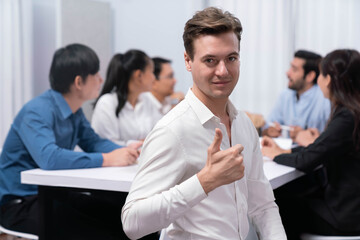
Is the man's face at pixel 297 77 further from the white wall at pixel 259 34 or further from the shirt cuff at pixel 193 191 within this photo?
the shirt cuff at pixel 193 191

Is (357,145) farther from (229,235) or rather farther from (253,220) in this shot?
(229,235)

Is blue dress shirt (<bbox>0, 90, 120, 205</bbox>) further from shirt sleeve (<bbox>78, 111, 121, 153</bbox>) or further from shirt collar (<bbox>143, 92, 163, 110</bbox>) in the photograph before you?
shirt collar (<bbox>143, 92, 163, 110</bbox>)

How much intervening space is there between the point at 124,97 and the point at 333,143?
1.63 metres

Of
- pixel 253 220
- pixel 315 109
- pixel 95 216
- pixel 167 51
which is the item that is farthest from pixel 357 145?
pixel 167 51

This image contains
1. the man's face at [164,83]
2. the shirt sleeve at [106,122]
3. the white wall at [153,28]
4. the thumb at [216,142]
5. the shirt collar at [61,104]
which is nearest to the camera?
the thumb at [216,142]

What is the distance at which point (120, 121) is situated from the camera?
119 inches

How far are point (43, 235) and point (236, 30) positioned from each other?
1.21 m

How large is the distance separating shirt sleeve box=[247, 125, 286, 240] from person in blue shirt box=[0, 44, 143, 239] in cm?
79

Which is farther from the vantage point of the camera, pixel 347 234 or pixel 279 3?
pixel 279 3

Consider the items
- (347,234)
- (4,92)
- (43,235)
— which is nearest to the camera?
(43,235)

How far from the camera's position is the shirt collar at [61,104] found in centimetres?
208

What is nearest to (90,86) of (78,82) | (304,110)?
(78,82)

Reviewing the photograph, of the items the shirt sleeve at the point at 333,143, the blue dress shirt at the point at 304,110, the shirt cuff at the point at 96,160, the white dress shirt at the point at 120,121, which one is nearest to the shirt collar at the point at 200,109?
the shirt cuff at the point at 96,160

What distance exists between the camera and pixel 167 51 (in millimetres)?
5324
